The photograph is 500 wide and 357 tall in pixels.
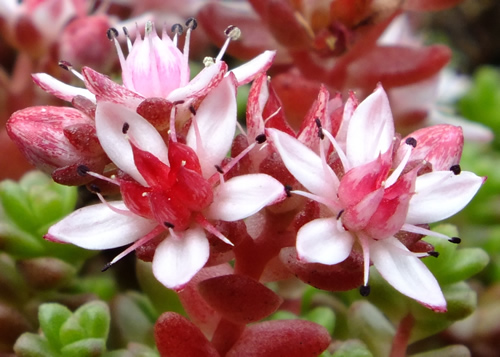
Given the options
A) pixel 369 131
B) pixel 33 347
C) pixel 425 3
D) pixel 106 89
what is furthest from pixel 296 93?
pixel 33 347

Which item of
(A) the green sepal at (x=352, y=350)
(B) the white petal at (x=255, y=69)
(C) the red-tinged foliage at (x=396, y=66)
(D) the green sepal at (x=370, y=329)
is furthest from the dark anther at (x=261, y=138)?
(C) the red-tinged foliage at (x=396, y=66)

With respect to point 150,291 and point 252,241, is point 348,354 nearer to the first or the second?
point 252,241

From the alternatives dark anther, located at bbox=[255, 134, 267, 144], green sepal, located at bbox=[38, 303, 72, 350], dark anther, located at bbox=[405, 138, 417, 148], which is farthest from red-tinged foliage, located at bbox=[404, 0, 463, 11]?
green sepal, located at bbox=[38, 303, 72, 350]

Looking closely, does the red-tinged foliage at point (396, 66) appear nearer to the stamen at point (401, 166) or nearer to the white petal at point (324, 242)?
the stamen at point (401, 166)

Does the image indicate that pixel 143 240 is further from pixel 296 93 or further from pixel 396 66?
pixel 396 66

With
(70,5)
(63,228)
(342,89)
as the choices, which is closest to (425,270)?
(63,228)
